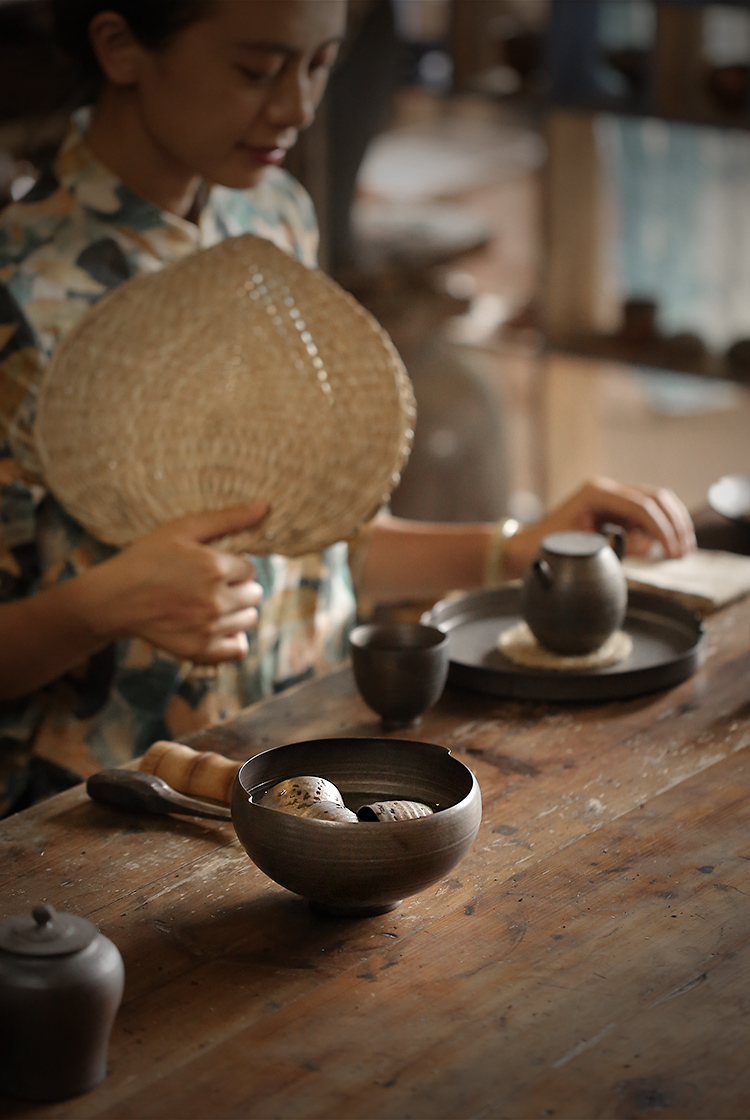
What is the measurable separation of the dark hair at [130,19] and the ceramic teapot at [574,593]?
70 cm

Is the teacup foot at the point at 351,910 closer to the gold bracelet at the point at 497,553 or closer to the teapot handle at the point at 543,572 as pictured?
the teapot handle at the point at 543,572

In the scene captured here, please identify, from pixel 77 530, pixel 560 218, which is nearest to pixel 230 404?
pixel 77 530

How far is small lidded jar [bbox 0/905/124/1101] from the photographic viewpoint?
0.80 m

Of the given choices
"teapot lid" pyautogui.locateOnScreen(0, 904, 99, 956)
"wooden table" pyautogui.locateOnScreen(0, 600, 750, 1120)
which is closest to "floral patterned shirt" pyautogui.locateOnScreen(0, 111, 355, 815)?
"wooden table" pyautogui.locateOnScreen(0, 600, 750, 1120)

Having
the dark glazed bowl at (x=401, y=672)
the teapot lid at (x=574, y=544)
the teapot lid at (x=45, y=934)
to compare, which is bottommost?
the dark glazed bowl at (x=401, y=672)

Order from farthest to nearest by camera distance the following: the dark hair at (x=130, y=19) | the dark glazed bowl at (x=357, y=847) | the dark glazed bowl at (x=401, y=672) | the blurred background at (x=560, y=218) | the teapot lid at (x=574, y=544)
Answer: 1. the blurred background at (x=560, y=218)
2. the dark hair at (x=130, y=19)
3. the teapot lid at (x=574, y=544)
4. the dark glazed bowl at (x=401, y=672)
5. the dark glazed bowl at (x=357, y=847)

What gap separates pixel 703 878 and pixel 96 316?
35.3 inches

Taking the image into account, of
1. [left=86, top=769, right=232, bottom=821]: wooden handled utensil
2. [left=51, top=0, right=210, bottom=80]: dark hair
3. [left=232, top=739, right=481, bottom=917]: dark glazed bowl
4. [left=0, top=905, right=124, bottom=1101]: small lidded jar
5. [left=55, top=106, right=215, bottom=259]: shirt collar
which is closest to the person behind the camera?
[left=0, top=905, right=124, bottom=1101]: small lidded jar

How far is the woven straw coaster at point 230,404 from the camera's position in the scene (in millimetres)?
1521

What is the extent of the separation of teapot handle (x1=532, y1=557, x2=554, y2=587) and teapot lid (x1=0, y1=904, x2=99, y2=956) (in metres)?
0.72

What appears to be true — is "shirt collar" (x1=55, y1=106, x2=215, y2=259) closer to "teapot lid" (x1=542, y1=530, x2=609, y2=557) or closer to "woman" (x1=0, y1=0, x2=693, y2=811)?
"woman" (x1=0, y1=0, x2=693, y2=811)

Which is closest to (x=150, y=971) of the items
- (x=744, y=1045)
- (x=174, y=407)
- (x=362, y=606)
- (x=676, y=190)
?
(x=744, y=1045)

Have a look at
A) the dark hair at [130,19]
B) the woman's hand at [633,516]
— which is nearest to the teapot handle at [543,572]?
the woman's hand at [633,516]

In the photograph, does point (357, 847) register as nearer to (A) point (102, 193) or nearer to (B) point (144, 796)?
(B) point (144, 796)
